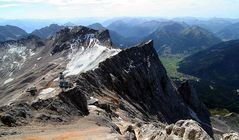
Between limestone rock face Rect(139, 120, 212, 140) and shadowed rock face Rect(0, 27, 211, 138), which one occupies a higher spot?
limestone rock face Rect(139, 120, 212, 140)

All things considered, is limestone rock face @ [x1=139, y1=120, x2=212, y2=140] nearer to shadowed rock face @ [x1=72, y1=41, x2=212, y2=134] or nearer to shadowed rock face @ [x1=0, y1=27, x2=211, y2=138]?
shadowed rock face @ [x1=0, y1=27, x2=211, y2=138]

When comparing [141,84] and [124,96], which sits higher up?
[141,84]

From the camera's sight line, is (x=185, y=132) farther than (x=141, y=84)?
No

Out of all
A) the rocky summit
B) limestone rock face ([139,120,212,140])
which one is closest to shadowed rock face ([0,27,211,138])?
the rocky summit

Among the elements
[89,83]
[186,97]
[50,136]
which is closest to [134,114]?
[89,83]

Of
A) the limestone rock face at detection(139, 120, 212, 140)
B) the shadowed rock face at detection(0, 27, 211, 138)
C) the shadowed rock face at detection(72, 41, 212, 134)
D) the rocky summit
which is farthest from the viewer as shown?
the shadowed rock face at detection(72, 41, 212, 134)

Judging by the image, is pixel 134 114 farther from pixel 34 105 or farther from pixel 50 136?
pixel 50 136

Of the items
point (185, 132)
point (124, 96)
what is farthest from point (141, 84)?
point (185, 132)

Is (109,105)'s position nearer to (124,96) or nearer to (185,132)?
(124,96)

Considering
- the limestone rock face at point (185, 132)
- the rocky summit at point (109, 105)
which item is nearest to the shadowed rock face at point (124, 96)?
the rocky summit at point (109, 105)
